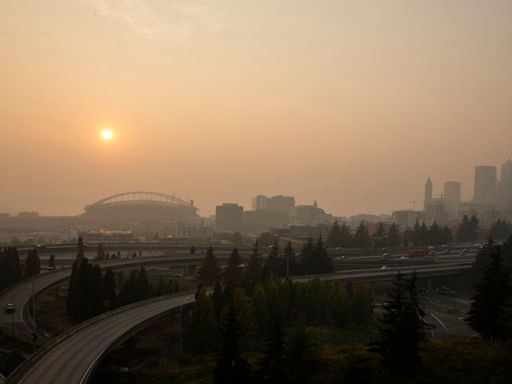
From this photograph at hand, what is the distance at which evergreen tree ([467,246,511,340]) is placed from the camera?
96.8 ft

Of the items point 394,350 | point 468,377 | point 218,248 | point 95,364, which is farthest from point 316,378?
point 218,248

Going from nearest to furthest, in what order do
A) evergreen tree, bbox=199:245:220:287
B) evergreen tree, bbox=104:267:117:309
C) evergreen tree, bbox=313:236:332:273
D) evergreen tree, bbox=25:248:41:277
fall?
evergreen tree, bbox=104:267:117:309 → evergreen tree, bbox=199:245:220:287 → evergreen tree, bbox=25:248:41:277 → evergreen tree, bbox=313:236:332:273

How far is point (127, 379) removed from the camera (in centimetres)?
2891

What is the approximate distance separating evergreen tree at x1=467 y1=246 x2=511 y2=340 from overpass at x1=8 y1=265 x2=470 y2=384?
21.5 meters

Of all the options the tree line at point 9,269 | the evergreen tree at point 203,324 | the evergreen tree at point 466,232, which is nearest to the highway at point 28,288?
the tree line at point 9,269

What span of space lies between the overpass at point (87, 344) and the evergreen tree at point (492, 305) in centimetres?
2149

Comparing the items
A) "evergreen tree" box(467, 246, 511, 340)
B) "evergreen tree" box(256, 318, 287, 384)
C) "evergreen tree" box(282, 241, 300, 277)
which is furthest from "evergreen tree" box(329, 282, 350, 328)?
"evergreen tree" box(256, 318, 287, 384)

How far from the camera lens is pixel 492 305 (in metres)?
30.2

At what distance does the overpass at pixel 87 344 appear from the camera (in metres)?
25.6

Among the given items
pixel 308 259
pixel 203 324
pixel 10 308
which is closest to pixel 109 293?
pixel 10 308

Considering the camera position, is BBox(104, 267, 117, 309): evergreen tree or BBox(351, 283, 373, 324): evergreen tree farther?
BBox(351, 283, 373, 324): evergreen tree

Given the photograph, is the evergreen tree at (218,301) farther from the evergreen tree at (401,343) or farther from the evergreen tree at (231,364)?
the evergreen tree at (401,343)

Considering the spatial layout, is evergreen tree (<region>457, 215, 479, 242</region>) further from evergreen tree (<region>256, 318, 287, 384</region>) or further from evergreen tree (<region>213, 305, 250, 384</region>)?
evergreen tree (<region>213, 305, 250, 384</region>)

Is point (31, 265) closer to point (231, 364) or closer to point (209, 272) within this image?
point (209, 272)
